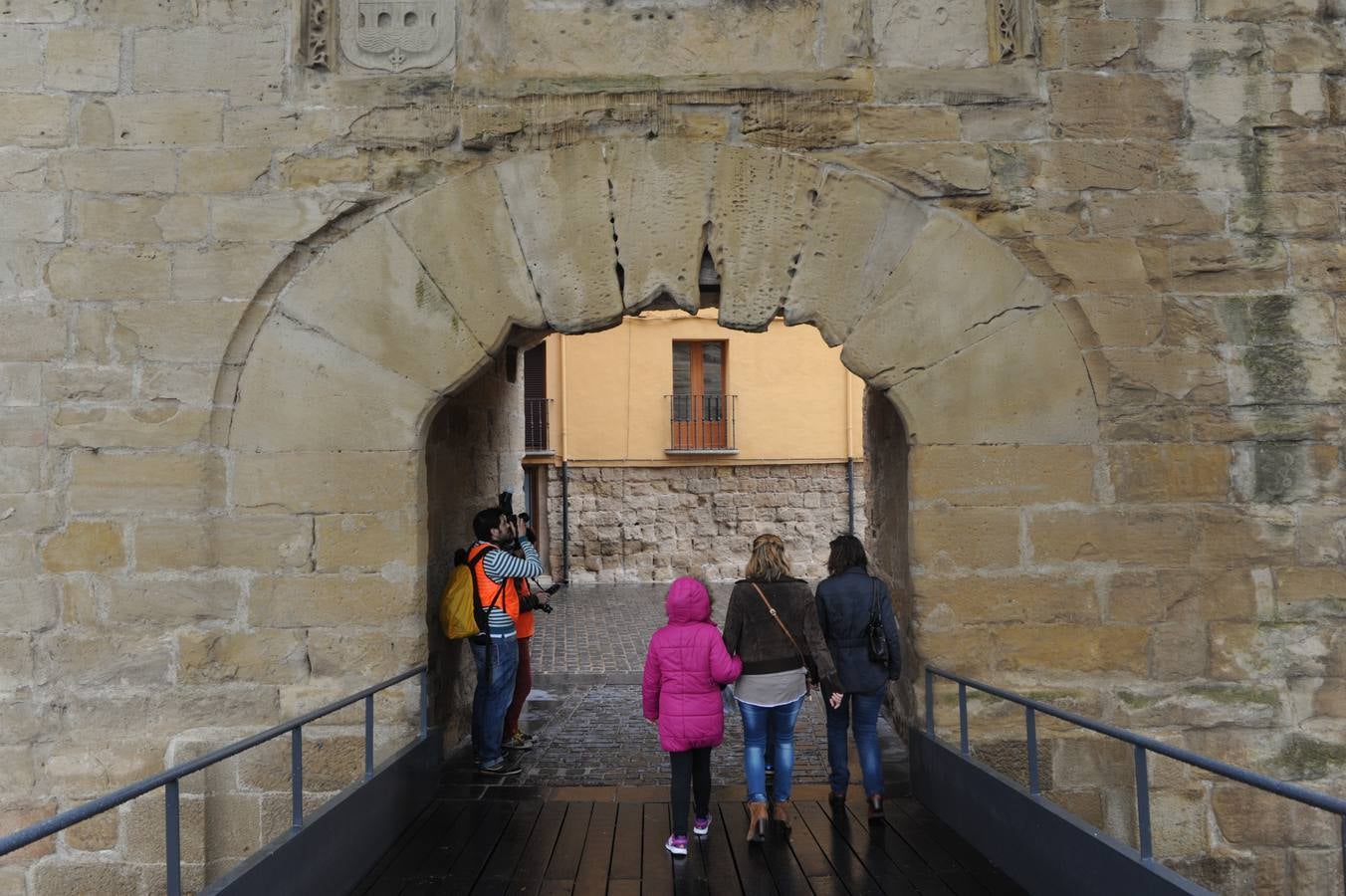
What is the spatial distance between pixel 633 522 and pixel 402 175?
Answer: 1147cm

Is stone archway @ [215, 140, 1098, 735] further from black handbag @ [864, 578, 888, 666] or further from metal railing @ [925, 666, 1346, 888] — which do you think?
metal railing @ [925, 666, 1346, 888]

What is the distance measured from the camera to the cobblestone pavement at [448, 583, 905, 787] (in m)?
5.26

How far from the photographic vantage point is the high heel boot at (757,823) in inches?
162

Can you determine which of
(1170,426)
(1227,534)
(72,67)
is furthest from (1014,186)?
(72,67)

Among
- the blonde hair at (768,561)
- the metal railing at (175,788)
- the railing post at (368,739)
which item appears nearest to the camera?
the metal railing at (175,788)

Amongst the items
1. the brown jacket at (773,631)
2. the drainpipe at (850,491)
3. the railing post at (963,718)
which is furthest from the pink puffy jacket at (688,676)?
the drainpipe at (850,491)

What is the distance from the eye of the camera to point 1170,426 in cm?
446

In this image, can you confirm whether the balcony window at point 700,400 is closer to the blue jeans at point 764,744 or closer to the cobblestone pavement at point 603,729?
the cobblestone pavement at point 603,729

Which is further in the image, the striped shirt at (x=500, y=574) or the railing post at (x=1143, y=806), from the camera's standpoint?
the striped shirt at (x=500, y=574)

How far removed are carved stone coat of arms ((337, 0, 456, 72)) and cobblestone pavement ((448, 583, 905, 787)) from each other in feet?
11.9

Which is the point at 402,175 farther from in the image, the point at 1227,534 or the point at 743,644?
the point at 1227,534

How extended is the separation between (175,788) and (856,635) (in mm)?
2777

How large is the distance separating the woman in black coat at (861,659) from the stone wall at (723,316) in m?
0.24

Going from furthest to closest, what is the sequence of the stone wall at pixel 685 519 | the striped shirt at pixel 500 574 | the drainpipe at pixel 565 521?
the stone wall at pixel 685 519
the drainpipe at pixel 565 521
the striped shirt at pixel 500 574
